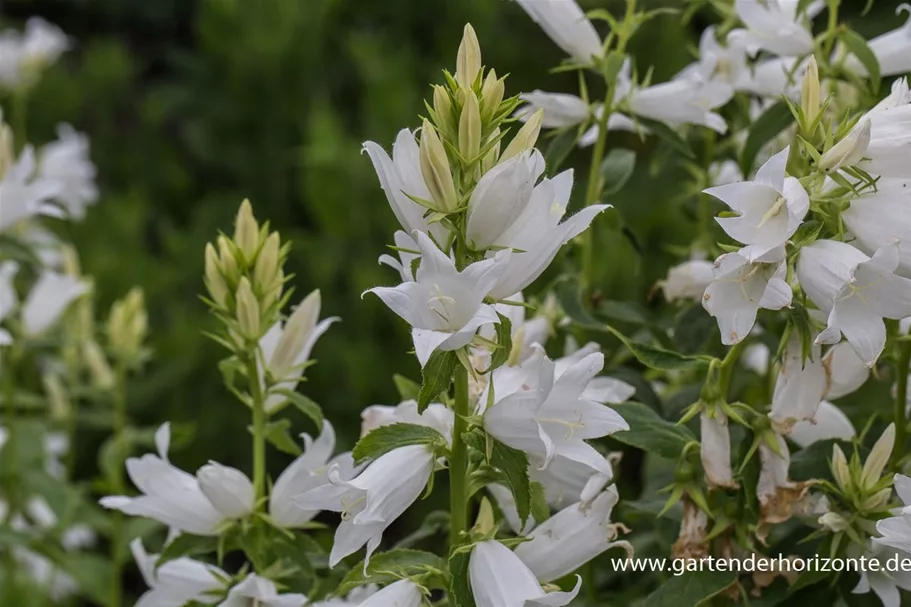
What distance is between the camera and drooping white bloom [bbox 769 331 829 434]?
3.37 feet

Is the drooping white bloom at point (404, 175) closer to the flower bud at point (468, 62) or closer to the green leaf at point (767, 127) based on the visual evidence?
the flower bud at point (468, 62)

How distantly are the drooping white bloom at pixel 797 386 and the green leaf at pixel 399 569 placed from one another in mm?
352

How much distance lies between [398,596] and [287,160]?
3161 millimetres

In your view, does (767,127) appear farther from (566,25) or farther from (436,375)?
(436,375)

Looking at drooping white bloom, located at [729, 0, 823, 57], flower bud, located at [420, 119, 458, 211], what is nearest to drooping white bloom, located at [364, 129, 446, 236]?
flower bud, located at [420, 119, 458, 211]

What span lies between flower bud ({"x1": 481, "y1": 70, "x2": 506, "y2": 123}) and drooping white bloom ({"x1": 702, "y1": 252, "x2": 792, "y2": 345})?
23cm

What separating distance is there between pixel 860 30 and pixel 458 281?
Result: 0.95 m

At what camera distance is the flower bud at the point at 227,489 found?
41.7 inches

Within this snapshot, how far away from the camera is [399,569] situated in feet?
3.12

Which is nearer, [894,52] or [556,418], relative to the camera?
[556,418]

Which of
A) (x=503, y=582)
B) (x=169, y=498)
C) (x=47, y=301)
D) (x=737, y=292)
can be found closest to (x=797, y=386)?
(x=737, y=292)

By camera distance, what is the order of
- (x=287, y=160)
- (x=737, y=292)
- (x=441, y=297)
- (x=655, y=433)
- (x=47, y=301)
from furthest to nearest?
(x=287, y=160), (x=47, y=301), (x=655, y=433), (x=737, y=292), (x=441, y=297)

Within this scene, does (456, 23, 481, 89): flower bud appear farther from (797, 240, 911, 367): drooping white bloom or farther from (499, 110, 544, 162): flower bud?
(797, 240, 911, 367): drooping white bloom

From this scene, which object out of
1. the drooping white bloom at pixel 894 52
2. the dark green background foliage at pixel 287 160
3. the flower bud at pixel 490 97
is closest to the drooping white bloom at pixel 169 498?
the flower bud at pixel 490 97
